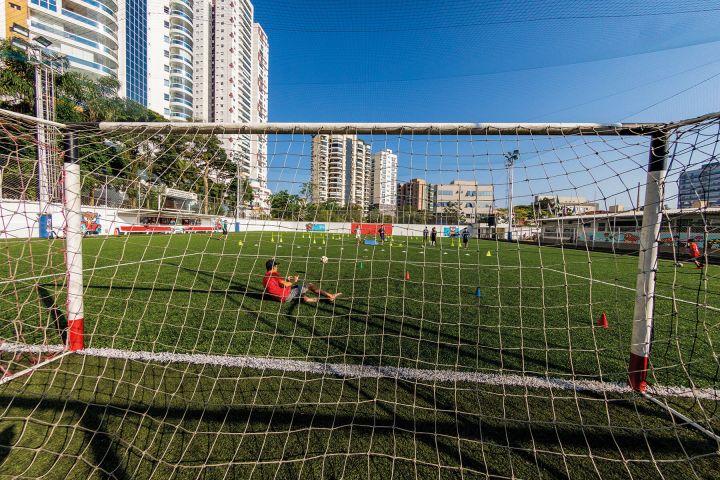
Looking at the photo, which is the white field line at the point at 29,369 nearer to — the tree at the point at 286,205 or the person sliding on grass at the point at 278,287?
the person sliding on grass at the point at 278,287

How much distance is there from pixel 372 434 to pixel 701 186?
3.40 meters

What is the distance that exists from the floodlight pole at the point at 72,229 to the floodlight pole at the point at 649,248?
16.6ft

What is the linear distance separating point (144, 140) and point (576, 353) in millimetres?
5460

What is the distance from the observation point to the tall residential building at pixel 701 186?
8.38 ft

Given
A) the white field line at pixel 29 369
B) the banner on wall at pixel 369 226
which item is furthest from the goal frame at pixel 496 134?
the banner on wall at pixel 369 226

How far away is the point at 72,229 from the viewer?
9.78 ft

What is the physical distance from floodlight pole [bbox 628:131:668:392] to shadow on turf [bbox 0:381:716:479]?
0.52 meters

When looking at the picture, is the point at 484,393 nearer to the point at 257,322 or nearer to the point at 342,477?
the point at 342,477

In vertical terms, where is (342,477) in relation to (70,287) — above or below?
below

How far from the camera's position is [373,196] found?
5066mm

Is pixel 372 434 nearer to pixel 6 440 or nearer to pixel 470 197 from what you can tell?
pixel 6 440

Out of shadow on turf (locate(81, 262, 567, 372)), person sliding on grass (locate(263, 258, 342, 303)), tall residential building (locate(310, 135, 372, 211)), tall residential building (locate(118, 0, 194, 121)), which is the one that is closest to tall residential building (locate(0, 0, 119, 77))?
tall residential building (locate(118, 0, 194, 121))

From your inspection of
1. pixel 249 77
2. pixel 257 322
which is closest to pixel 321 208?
pixel 257 322

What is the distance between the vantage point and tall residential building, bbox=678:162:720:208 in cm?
255
